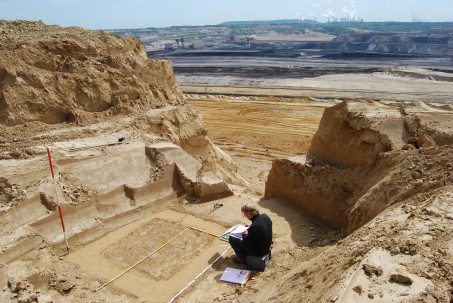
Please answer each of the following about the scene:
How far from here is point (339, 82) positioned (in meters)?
34.7

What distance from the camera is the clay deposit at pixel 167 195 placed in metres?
5.12

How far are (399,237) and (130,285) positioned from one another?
443cm

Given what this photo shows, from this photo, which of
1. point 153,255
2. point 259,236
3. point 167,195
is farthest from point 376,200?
point 167,195

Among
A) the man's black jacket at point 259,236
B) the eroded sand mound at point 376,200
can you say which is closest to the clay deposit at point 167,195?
the eroded sand mound at point 376,200

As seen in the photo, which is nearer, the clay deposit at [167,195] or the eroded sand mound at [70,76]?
the clay deposit at [167,195]

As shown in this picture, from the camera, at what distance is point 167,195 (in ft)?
32.6

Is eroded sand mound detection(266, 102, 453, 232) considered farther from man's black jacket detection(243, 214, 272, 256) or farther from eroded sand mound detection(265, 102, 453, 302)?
man's black jacket detection(243, 214, 272, 256)

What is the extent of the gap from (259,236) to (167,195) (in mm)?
3786

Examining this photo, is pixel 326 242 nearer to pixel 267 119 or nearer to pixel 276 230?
pixel 276 230

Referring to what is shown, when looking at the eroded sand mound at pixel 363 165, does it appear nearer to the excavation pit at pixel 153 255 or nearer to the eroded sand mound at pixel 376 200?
the eroded sand mound at pixel 376 200

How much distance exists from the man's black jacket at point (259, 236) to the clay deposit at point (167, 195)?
0.45 meters

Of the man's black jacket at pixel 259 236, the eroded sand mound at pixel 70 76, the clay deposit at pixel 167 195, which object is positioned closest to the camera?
the clay deposit at pixel 167 195

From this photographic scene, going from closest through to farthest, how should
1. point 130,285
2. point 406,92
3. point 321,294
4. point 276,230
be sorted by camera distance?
point 321,294
point 130,285
point 276,230
point 406,92

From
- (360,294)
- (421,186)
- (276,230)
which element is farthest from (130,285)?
(421,186)
